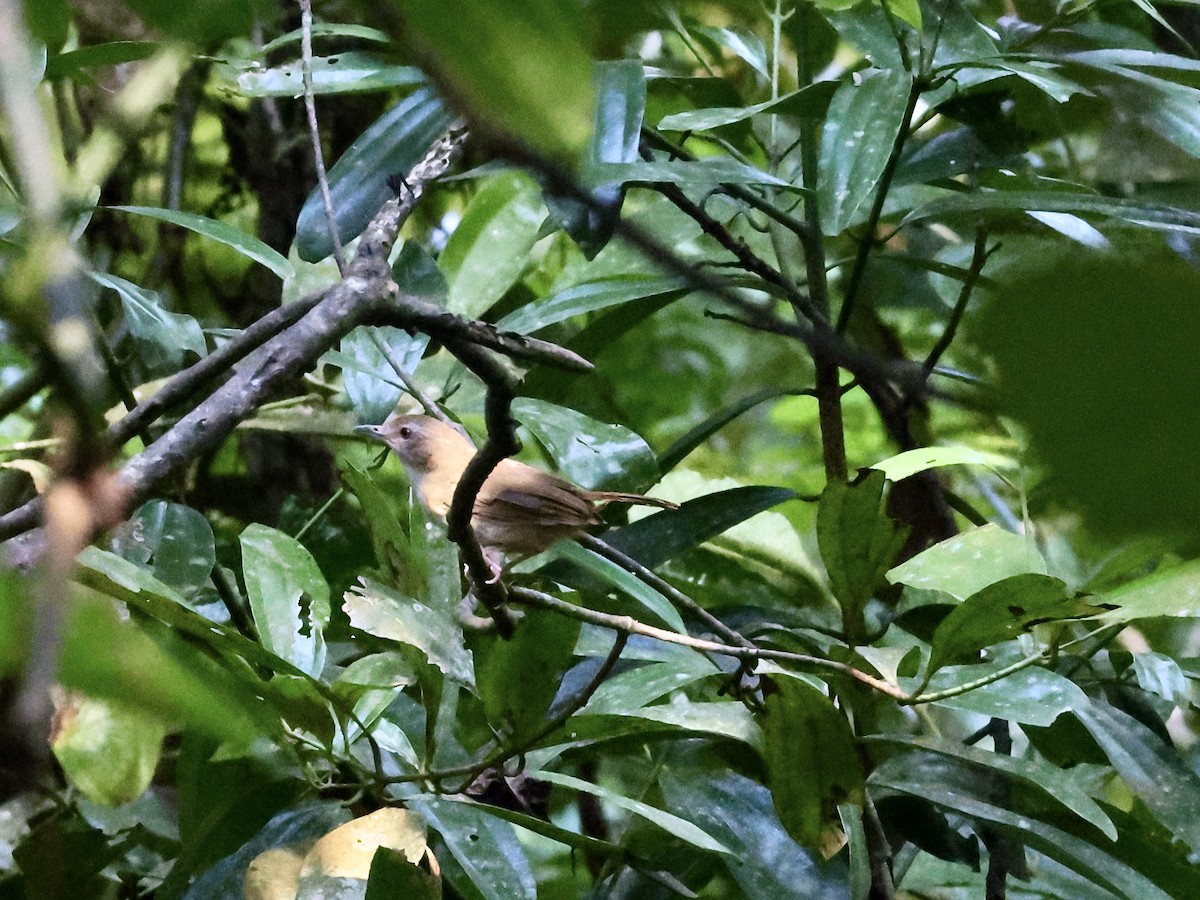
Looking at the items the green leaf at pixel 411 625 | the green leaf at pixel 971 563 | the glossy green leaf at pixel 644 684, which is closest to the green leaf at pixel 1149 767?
the green leaf at pixel 971 563

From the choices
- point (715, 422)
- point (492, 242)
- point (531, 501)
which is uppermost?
point (492, 242)

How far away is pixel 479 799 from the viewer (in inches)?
40.1

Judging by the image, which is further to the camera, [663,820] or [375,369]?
[375,369]

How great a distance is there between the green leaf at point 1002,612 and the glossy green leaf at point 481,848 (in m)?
0.37

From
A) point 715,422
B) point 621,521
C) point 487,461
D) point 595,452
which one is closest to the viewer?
point 487,461

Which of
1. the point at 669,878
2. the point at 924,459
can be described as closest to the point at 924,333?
the point at 924,459

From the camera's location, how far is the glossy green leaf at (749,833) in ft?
3.11

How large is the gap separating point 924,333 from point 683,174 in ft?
4.40

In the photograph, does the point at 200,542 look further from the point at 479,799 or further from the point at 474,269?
the point at 474,269

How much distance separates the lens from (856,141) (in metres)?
1.05

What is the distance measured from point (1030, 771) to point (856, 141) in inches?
23.4

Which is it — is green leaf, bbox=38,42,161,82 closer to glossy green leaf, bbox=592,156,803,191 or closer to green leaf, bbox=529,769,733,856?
glossy green leaf, bbox=592,156,803,191

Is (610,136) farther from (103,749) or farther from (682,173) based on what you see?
(103,749)

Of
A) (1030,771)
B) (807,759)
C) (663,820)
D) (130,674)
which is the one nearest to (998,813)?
(1030,771)
